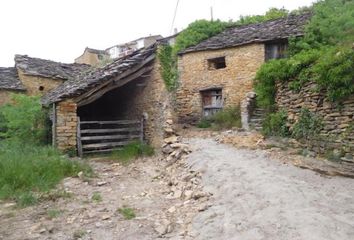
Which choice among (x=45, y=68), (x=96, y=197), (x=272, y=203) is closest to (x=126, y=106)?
(x=96, y=197)

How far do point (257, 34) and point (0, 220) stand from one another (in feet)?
44.1

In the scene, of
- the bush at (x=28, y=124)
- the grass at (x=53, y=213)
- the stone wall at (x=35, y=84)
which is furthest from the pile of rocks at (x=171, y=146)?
the stone wall at (x=35, y=84)

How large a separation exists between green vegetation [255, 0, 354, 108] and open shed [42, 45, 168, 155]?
3.32 meters

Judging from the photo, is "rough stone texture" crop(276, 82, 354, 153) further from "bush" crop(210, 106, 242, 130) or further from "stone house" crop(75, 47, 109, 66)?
"stone house" crop(75, 47, 109, 66)

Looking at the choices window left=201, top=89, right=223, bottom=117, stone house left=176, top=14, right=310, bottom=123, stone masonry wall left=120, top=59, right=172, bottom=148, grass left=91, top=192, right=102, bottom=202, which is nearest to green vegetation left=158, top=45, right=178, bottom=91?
stone masonry wall left=120, top=59, right=172, bottom=148

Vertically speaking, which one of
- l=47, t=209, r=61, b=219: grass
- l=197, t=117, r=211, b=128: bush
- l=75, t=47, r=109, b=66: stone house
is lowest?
l=47, t=209, r=61, b=219: grass

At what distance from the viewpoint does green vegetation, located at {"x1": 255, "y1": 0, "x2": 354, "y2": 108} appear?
696 centimetres

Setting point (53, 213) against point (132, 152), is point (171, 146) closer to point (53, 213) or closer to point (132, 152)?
point (132, 152)

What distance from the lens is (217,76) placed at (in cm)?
1612

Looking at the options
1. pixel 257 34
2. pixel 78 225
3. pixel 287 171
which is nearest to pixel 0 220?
pixel 78 225

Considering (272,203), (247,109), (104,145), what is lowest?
(272,203)

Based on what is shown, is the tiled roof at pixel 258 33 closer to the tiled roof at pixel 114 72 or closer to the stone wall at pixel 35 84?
the tiled roof at pixel 114 72

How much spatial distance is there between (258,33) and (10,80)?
45.9 feet

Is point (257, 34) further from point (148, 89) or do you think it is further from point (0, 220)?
point (0, 220)
